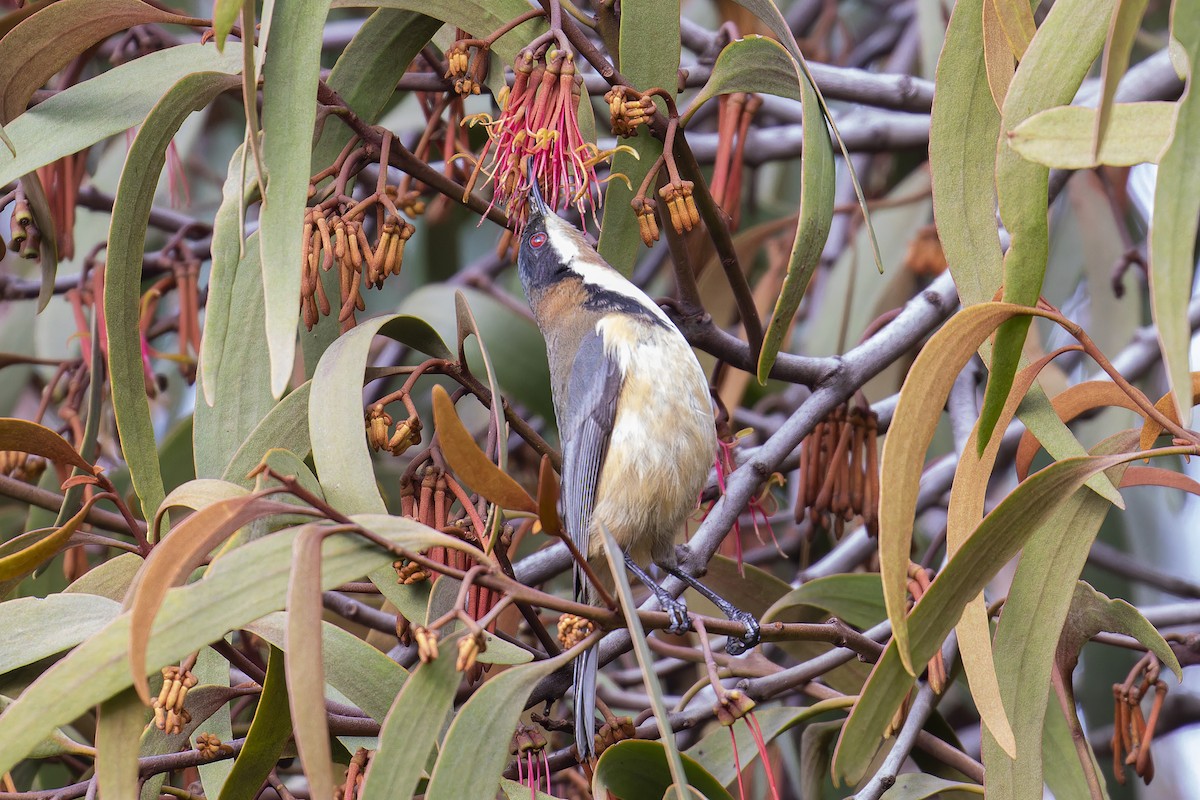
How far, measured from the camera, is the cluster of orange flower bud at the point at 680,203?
60.1 inches

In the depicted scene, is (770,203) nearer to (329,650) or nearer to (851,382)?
(851,382)

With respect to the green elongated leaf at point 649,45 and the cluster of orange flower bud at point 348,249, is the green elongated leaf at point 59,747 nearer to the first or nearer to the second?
the cluster of orange flower bud at point 348,249

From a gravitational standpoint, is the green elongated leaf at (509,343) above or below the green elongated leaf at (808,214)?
below

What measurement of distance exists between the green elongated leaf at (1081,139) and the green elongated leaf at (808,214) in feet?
1.54

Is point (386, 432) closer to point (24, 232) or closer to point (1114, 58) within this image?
point (24, 232)

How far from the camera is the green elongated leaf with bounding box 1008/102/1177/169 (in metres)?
1.00

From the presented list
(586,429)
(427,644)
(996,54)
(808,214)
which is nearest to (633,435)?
(586,429)

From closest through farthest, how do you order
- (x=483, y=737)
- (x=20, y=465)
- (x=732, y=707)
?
(x=483, y=737) → (x=732, y=707) → (x=20, y=465)

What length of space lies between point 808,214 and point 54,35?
1.06 metres

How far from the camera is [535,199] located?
2.12 metres

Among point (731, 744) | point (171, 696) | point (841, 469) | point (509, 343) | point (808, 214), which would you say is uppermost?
point (808, 214)

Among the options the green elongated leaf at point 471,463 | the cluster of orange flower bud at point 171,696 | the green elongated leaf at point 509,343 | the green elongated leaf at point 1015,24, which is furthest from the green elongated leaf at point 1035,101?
the green elongated leaf at point 509,343

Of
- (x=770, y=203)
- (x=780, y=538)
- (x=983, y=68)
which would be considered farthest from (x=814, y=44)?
(x=983, y=68)

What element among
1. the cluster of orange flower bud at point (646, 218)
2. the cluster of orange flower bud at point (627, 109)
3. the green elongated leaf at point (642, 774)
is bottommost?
the green elongated leaf at point (642, 774)
